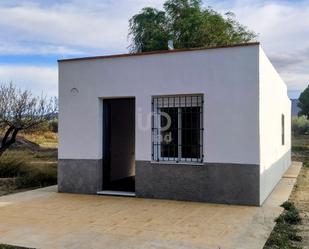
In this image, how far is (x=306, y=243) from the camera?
6.34 meters

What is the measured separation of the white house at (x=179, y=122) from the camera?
930 centimetres

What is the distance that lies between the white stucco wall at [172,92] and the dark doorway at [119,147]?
24.6 inches

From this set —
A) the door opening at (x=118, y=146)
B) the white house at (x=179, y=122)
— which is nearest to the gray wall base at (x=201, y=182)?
the white house at (x=179, y=122)

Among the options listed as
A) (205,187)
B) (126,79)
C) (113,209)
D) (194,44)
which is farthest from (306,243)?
(194,44)

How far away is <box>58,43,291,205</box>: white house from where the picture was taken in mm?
9297

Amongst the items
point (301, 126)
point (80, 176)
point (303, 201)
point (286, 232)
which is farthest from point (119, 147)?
point (301, 126)

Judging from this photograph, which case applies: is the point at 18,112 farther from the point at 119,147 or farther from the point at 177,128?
the point at 177,128

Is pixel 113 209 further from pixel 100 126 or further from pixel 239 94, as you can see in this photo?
pixel 239 94

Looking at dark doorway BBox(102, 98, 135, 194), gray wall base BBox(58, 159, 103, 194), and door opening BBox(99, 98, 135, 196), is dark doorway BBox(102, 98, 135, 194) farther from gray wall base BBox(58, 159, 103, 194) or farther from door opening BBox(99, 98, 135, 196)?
gray wall base BBox(58, 159, 103, 194)

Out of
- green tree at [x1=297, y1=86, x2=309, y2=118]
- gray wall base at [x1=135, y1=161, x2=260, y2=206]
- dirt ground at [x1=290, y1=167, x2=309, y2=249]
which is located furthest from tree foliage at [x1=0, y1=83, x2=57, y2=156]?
green tree at [x1=297, y1=86, x2=309, y2=118]

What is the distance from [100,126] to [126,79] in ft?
4.85

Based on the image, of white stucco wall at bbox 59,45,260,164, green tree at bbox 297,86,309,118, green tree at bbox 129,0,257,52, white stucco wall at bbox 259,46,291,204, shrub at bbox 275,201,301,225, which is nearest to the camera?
shrub at bbox 275,201,301,225

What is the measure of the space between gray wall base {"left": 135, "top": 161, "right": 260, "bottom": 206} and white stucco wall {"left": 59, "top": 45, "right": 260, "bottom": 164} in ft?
0.80

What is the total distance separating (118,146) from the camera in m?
12.9
